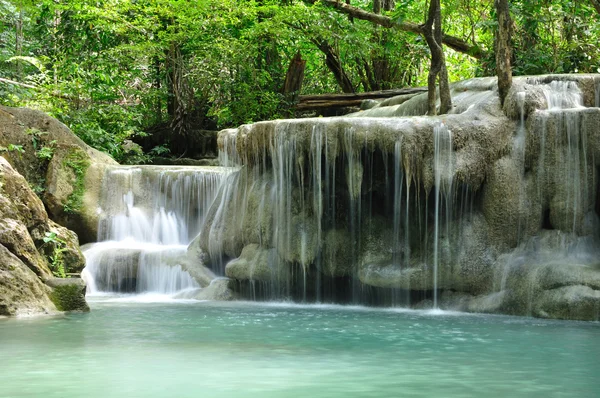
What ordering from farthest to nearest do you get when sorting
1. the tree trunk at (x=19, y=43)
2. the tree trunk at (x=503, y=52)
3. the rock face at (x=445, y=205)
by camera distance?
the tree trunk at (x=19, y=43)
the tree trunk at (x=503, y=52)
the rock face at (x=445, y=205)

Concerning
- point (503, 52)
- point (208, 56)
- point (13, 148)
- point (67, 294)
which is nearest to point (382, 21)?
point (208, 56)

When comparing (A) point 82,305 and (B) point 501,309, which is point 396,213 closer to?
(B) point 501,309

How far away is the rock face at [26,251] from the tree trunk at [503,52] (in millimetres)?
6875

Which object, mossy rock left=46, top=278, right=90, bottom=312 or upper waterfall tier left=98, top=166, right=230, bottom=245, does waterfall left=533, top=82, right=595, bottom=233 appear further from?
upper waterfall tier left=98, top=166, right=230, bottom=245

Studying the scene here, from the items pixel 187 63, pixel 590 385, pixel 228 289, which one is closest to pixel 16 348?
pixel 590 385

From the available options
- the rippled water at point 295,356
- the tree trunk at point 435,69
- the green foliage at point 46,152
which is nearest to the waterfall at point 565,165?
the rippled water at point 295,356

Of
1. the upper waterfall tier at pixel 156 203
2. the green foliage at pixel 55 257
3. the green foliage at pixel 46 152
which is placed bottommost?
the green foliage at pixel 55 257

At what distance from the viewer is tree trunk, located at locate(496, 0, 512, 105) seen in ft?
39.5

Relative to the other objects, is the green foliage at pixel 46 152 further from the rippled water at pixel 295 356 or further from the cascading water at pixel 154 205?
the rippled water at pixel 295 356

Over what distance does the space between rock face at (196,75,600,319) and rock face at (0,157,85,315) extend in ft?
9.56

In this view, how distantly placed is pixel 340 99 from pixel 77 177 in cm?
666

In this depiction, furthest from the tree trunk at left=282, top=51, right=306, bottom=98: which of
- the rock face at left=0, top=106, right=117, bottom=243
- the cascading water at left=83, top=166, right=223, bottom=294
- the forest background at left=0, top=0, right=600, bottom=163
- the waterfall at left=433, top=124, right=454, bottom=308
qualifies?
the waterfall at left=433, top=124, right=454, bottom=308

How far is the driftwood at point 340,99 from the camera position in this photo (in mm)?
18439

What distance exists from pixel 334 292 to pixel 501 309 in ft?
9.22
